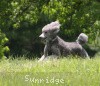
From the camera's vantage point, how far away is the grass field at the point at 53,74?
7.06 meters

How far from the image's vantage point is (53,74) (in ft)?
25.6

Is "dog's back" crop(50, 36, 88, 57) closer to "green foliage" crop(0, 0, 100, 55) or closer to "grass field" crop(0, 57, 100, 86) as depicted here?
"grass field" crop(0, 57, 100, 86)

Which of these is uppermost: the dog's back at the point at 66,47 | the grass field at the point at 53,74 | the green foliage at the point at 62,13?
the grass field at the point at 53,74

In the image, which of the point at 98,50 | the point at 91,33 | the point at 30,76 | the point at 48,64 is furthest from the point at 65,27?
the point at 30,76

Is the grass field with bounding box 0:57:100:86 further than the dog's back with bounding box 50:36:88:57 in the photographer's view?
No

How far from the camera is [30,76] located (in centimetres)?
768

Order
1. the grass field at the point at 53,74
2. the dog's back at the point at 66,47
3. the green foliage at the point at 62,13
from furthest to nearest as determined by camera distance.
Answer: the green foliage at the point at 62,13 < the dog's back at the point at 66,47 < the grass field at the point at 53,74

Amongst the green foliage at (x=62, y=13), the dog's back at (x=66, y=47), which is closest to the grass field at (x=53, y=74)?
the dog's back at (x=66, y=47)

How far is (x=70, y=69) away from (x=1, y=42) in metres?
12.7

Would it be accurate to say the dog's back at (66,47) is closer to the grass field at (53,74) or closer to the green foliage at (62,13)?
the grass field at (53,74)

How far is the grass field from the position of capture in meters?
7.06

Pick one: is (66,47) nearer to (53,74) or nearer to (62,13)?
(53,74)

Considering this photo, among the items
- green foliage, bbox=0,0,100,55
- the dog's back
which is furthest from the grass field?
green foliage, bbox=0,0,100,55

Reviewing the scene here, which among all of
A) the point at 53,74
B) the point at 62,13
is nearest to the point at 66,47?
the point at 53,74
